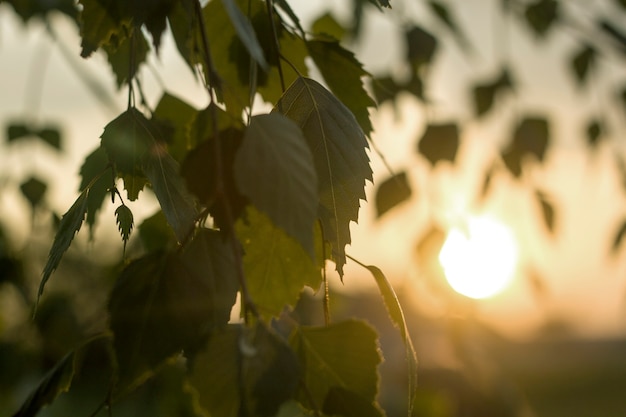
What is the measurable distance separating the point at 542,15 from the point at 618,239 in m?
0.49

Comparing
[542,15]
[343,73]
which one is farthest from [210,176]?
[542,15]

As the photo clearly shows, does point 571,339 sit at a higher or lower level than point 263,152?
higher

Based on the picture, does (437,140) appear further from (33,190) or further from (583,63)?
(33,190)

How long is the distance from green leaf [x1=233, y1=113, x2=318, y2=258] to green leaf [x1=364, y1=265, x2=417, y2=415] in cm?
12

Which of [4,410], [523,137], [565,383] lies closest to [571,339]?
[565,383]

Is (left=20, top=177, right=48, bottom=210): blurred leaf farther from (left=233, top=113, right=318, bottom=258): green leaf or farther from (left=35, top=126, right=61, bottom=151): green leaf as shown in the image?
(left=233, top=113, right=318, bottom=258): green leaf

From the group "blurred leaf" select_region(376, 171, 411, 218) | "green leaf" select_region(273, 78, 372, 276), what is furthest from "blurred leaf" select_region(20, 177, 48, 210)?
"green leaf" select_region(273, 78, 372, 276)

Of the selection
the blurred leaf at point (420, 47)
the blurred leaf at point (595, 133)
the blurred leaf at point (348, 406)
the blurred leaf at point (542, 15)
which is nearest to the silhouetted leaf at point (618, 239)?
the blurred leaf at point (595, 133)

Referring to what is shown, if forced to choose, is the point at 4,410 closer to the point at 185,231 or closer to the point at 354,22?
the point at 354,22

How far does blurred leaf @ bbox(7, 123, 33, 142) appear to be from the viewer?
1666 mm

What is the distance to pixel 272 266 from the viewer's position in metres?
0.42

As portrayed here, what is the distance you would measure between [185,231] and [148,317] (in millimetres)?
81

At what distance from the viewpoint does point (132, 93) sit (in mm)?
487

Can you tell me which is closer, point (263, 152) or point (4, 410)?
point (263, 152)
